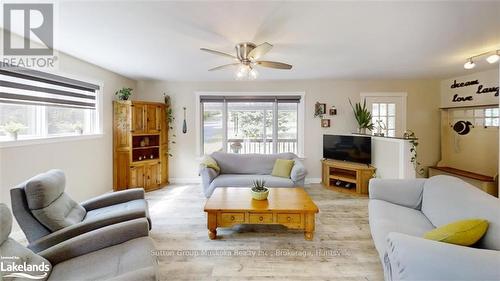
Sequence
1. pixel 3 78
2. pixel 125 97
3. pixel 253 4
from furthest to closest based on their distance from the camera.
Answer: pixel 125 97, pixel 3 78, pixel 253 4

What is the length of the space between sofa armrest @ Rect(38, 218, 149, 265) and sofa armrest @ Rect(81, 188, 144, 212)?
912 mm

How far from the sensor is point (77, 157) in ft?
11.9

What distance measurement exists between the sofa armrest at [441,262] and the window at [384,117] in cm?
440

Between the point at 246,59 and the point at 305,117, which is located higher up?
the point at 246,59

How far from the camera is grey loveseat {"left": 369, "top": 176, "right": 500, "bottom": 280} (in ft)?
3.98

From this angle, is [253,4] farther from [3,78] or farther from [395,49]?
[3,78]

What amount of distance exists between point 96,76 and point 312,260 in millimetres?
4470

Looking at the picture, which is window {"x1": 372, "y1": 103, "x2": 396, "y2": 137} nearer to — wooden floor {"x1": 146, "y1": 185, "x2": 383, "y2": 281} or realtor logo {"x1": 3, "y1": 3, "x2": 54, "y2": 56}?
wooden floor {"x1": 146, "y1": 185, "x2": 383, "y2": 281}

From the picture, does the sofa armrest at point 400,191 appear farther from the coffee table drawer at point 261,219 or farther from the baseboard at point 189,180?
the baseboard at point 189,180

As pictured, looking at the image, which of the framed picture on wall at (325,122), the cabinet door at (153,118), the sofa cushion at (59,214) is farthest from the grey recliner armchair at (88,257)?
the framed picture on wall at (325,122)

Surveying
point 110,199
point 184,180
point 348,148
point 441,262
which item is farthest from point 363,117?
point 110,199

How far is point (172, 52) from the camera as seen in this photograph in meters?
3.29

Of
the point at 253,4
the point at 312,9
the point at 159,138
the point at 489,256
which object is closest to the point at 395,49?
the point at 312,9

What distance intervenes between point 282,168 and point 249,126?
156cm
